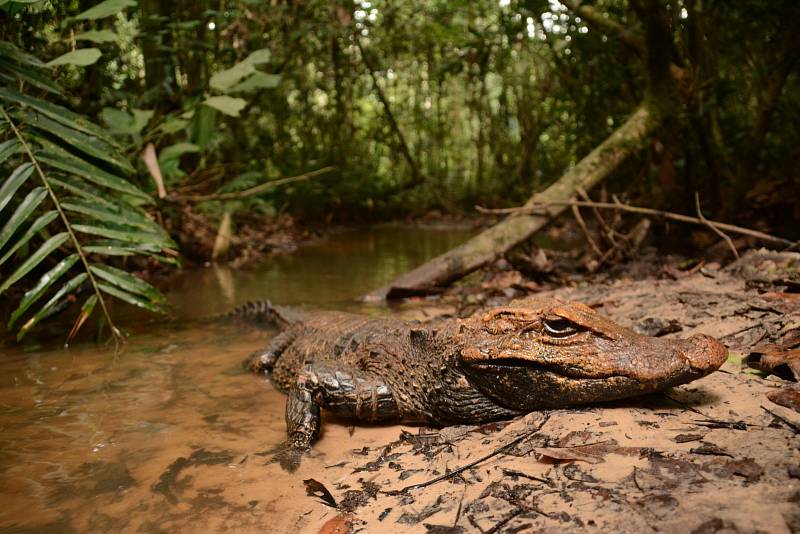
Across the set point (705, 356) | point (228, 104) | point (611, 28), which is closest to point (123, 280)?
point (228, 104)

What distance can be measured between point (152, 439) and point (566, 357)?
2.17m

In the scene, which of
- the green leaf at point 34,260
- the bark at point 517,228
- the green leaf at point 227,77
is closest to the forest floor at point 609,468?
the green leaf at point 34,260

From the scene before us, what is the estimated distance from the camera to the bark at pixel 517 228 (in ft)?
20.9

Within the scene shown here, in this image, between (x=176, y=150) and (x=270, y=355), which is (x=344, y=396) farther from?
(x=176, y=150)

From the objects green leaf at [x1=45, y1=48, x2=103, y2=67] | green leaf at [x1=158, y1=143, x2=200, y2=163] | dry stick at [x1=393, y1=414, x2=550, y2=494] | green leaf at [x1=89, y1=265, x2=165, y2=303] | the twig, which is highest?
green leaf at [x1=45, y1=48, x2=103, y2=67]

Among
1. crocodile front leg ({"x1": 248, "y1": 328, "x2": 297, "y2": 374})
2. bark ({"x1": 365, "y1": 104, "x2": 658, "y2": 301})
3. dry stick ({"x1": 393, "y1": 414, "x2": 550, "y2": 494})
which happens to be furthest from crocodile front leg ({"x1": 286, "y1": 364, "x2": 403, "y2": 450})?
bark ({"x1": 365, "y1": 104, "x2": 658, "y2": 301})

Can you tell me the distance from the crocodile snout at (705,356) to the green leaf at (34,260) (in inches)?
144

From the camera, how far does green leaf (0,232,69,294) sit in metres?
3.58

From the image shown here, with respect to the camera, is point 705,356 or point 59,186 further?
point 59,186

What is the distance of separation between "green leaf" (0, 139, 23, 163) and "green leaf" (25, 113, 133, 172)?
0.56ft

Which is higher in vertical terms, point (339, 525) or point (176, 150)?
point (176, 150)

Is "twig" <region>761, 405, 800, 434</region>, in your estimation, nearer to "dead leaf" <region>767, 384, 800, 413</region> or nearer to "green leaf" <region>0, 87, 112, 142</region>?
"dead leaf" <region>767, 384, 800, 413</region>

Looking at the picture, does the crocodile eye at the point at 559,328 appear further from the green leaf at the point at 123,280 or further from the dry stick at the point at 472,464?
the green leaf at the point at 123,280

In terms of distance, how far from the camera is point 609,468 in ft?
7.13
